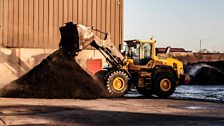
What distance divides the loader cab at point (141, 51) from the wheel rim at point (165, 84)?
124cm

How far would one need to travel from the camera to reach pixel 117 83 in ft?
73.1

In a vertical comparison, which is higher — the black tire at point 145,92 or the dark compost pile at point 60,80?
the dark compost pile at point 60,80

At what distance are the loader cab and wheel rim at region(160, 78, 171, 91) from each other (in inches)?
49.0

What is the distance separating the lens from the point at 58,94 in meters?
21.1

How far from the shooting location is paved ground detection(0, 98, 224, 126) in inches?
518

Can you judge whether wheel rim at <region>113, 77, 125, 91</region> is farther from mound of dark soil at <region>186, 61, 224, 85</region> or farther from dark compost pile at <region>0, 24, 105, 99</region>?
mound of dark soil at <region>186, 61, 224, 85</region>

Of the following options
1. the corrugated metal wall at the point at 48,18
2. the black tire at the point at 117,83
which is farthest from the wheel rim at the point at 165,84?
the corrugated metal wall at the point at 48,18

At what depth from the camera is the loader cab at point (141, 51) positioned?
2314 centimetres

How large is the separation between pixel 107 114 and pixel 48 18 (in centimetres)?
1439

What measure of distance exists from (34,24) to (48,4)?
1.51 meters

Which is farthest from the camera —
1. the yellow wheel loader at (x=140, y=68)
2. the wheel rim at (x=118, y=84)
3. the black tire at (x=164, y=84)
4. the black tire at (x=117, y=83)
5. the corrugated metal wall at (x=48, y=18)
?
the corrugated metal wall at (x=48, y=18)

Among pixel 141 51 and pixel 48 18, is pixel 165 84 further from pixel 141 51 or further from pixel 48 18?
pixel 48 18

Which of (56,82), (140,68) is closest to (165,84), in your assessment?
(140,68)

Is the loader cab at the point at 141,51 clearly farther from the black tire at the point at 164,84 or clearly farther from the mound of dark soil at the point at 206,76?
the mound of dark soil at the point at 206,76
